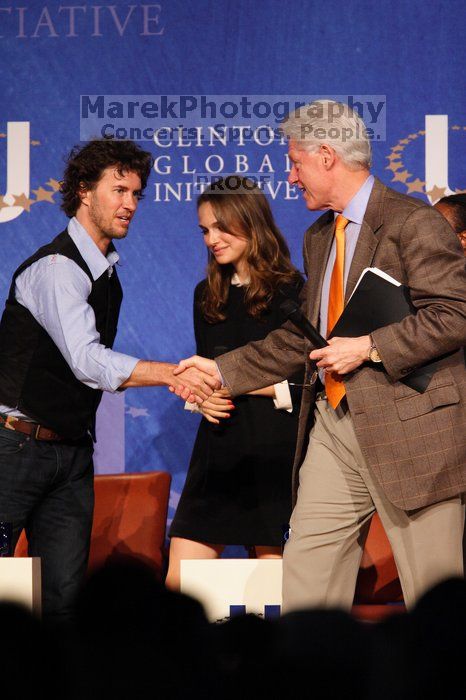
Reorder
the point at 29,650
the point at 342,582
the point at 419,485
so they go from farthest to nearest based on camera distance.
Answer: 1. the point at 342,582
2. the point at 419,485
3. the point at 29,650

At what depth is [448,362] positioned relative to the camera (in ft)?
8.93

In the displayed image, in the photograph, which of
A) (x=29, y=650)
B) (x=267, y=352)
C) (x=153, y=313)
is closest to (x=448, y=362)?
(x=267, y=352)

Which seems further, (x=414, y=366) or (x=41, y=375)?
(x=41, y=375)

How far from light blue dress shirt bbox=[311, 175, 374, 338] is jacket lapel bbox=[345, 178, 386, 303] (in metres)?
0.04

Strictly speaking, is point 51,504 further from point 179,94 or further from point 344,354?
point 179,94

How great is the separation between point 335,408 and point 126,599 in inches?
59.6

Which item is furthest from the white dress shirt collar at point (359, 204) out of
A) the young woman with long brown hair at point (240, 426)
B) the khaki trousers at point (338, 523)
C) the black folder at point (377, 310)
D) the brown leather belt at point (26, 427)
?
the brown leather belt at point (26, 427)

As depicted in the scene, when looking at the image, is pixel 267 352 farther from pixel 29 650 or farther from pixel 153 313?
pixel 29 650

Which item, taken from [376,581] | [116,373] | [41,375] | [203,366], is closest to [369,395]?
[203,366]

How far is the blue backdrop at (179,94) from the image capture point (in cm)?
456

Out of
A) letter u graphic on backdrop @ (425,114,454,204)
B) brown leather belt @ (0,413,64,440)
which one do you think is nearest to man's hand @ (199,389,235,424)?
brown leather belt @ (0,413,64,440)

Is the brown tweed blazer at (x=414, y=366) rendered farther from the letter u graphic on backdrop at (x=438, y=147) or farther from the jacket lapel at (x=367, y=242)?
the letter u graphic on backdrop at (x=438, y=147)

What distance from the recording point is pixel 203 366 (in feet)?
10.6

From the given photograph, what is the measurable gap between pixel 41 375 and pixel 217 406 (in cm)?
57
